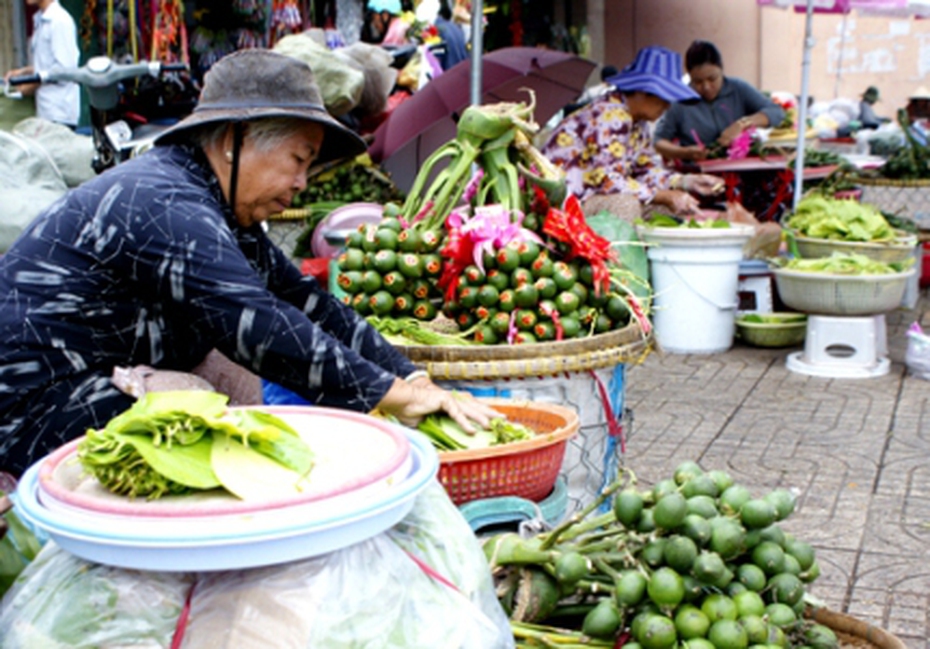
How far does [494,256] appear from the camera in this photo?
10.9 ft

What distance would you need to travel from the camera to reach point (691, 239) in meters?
6.50

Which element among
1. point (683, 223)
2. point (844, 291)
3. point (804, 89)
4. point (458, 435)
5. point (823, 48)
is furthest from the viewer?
point (823, 48)

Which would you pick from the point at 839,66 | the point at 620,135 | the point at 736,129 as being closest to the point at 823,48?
the point at 839,66

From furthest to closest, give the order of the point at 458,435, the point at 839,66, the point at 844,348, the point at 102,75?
the point at 839,66 < the point at 844,348 < the point at 102,75 < the point at 458,435

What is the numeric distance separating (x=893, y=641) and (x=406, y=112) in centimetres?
520

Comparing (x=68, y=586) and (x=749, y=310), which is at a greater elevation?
(x=68, y=586)

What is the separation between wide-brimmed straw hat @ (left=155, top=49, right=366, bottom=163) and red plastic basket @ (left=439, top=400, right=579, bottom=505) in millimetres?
855

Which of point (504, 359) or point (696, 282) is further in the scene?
point (696, 282)

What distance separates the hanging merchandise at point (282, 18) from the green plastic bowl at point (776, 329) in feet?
14.1

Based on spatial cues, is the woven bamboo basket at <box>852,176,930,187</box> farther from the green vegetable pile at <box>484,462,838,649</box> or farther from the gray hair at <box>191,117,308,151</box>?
the gray hair at <box>191,117,308,151</box>

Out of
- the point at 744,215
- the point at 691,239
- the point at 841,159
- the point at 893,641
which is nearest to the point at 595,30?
the point at 841,159

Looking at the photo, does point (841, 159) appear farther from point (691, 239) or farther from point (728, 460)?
point (728, 460)

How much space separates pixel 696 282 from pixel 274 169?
4555 mm

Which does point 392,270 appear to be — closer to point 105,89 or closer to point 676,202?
point 105,89
